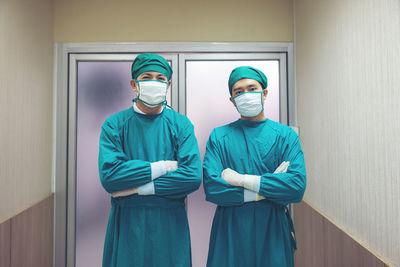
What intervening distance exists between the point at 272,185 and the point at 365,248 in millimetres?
547

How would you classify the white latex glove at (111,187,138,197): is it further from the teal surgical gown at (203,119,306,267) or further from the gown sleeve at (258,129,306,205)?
the gown sleeve at (258,129,306,205)

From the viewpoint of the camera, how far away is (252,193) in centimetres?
151

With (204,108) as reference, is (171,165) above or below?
below

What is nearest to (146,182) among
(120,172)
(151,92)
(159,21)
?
(120,172)

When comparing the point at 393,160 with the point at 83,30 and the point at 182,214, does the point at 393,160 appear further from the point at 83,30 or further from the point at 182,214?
the point at 83,30

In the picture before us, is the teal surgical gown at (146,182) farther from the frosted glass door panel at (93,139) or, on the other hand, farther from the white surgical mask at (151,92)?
the frosted glass door panel at (93,139)

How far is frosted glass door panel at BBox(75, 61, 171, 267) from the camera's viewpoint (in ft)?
8.14

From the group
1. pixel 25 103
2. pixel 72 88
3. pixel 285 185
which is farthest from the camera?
pixel 72 88

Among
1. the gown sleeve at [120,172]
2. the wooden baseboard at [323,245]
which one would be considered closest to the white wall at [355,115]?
the wooden baseboard at [323,245]

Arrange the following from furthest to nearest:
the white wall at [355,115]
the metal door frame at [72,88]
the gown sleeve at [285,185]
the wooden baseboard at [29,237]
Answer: the metal door frame at [72,88] < the wooden baseboard at [29,237] < the gown sleeve at [285,185] < the white wall at [355,115]

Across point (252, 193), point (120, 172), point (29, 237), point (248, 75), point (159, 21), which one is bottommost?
point (29, 237)

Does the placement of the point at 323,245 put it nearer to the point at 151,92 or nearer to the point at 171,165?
the point at 171,165

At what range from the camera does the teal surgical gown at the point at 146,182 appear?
1494 millimetres

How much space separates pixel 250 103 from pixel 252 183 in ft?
1.50
